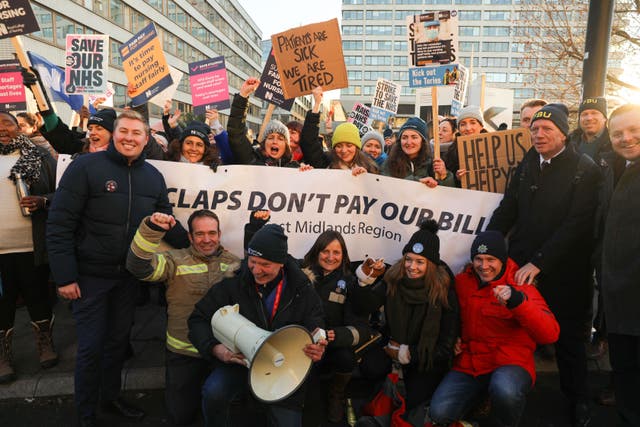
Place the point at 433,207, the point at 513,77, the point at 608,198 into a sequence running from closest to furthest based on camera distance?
the point at 608,198
the point at 433,207
the point at 513,77

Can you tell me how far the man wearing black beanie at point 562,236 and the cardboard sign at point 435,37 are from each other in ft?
4.56

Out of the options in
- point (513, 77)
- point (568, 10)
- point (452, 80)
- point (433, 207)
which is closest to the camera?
point (433, 207)

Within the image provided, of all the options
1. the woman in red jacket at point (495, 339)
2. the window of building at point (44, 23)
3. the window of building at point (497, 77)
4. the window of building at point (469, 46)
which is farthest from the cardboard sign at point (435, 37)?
the window of building at point (469, 46)

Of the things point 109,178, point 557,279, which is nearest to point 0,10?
point 109,178

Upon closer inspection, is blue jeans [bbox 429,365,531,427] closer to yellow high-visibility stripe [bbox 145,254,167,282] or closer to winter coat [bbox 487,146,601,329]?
winter coat [bbox 487,146,601,329]

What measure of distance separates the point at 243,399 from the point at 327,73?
324cm

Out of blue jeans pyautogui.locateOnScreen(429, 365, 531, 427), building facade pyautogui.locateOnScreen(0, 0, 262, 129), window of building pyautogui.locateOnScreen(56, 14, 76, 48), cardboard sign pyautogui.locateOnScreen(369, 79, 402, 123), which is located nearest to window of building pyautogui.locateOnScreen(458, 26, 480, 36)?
building facade pyautogui.locateOnScreen(0, 0, 262, 129)

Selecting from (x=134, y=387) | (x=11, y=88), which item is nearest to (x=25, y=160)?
(x=134, y=387)

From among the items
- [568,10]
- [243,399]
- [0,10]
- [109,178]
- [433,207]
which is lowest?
[243,399]

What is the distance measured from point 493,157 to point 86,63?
18.1 feet

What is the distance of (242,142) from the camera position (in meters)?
4.16

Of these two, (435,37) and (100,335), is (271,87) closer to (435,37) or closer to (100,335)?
(435,37)

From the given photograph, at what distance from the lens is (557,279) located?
10.8 ft

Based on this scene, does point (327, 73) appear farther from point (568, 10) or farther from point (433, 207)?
point (568, 10)
